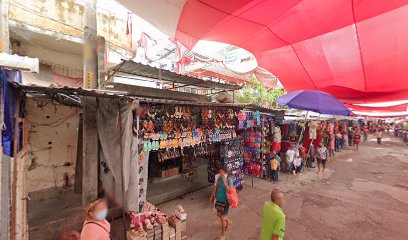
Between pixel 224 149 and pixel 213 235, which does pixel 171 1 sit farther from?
pixel 224 149

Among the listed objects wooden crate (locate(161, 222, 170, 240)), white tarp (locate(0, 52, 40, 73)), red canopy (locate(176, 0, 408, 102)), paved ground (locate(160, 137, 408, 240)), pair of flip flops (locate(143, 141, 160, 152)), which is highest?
red canopy (locate(176, 0, 408, 102))

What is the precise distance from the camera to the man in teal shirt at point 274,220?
329 cm

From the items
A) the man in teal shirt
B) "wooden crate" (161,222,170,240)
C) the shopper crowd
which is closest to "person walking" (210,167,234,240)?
"wooden crate" (161,222,170,240)

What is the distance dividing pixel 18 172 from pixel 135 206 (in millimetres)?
2573

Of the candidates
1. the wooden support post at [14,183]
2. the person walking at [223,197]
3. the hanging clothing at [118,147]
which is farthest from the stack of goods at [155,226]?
the wooden support post at [14,183]

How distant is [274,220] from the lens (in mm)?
3334

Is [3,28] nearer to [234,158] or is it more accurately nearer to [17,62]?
[17,62]

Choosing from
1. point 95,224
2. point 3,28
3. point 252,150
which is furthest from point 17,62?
point 252,150

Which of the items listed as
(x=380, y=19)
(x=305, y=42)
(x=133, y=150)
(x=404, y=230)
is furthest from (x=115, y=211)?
(x=404, y=230)

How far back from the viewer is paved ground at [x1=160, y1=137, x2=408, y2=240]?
546 cm

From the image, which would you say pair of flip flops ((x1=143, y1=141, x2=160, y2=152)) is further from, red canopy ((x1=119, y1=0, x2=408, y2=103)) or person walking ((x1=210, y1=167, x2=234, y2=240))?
red canopy ((x1=119, y1=0, x2=408, y2=103))

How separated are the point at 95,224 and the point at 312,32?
513cm

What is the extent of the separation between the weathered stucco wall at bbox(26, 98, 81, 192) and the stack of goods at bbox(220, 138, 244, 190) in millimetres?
6105

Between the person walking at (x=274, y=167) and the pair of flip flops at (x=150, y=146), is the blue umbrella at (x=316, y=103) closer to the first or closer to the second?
the pair of flip flops at (x=150, y=146)
